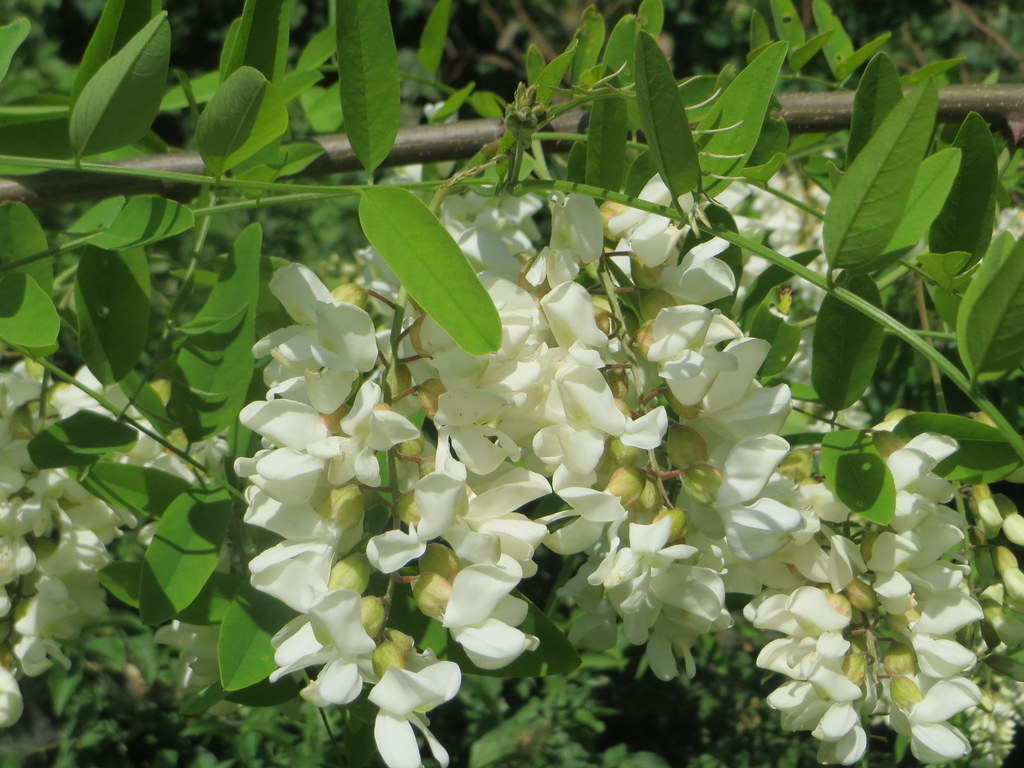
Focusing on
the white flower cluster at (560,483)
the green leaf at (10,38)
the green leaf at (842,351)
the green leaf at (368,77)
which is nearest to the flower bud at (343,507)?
the white flower cluster at (560,483)

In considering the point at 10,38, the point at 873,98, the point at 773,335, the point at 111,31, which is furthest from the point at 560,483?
the point at 10,38

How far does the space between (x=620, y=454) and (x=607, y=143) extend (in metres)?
0.23

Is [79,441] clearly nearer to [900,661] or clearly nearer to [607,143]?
[607,143]

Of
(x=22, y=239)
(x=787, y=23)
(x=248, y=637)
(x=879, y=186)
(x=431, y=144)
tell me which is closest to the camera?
(x=879, y=186)

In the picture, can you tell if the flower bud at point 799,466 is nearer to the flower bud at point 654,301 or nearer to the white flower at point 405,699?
the flower bud at point 654,301

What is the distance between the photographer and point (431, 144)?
35.9 inches

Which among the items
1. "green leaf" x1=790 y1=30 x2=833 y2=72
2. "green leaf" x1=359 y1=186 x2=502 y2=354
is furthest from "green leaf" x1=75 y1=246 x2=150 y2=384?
"green leaf" x1=790 y1=30 x2=833 y2=72

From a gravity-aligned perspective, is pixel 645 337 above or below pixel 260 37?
below

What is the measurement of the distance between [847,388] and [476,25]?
372cm

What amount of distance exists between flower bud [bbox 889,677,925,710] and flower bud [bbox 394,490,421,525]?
1.21 feet

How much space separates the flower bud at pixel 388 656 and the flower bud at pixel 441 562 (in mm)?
45

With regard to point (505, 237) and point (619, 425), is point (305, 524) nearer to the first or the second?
point (619, 425)

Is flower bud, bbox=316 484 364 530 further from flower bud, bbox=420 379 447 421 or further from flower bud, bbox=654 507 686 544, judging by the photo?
flower bud, bbox=654 507 686 544

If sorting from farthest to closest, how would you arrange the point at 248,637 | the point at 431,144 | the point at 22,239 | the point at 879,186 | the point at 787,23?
the point at 787,23 < the point at 431,144 < the point at 22,239 < the point at 248,637 < the point at 879,186
